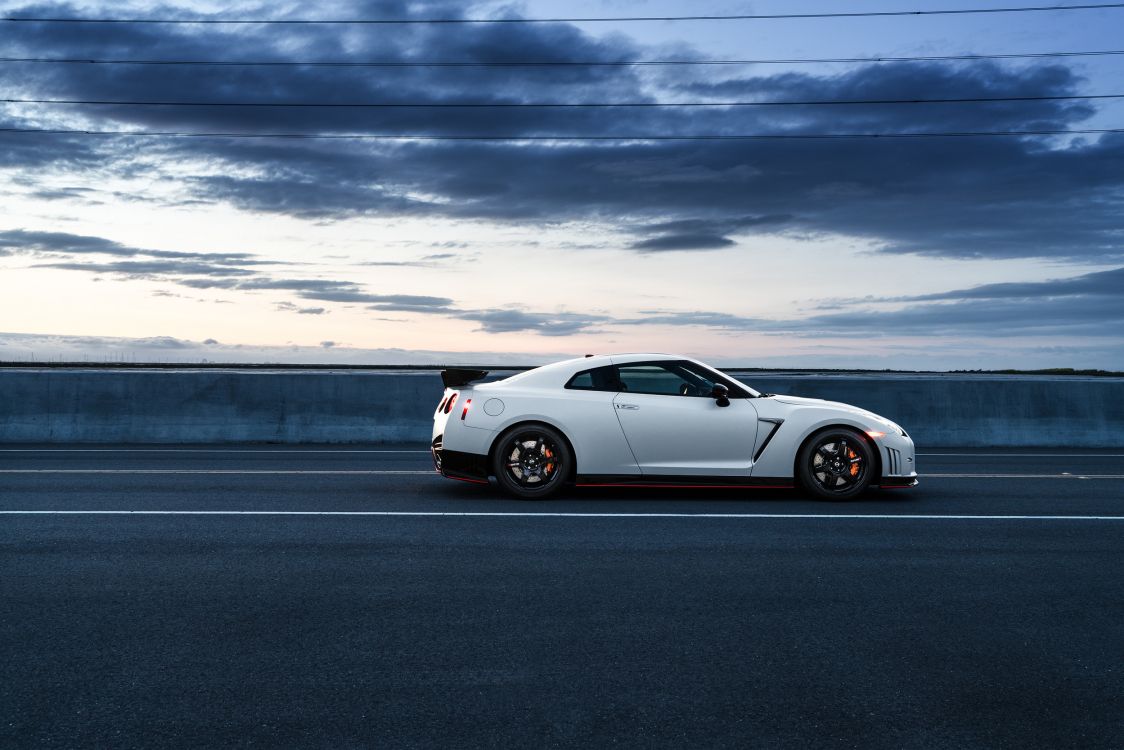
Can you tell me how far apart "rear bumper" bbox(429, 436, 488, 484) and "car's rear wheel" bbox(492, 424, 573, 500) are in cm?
12

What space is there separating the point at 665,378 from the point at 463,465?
6.82ft

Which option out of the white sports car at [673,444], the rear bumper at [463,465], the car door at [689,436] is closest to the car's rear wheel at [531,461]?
the white sports car at [673,444]

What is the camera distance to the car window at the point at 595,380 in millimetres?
10766

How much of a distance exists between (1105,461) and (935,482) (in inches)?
179

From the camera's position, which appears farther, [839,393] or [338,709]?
[839,393]

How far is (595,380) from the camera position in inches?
425

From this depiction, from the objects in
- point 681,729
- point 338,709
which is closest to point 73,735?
point 338,709

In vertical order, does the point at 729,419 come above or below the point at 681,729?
above

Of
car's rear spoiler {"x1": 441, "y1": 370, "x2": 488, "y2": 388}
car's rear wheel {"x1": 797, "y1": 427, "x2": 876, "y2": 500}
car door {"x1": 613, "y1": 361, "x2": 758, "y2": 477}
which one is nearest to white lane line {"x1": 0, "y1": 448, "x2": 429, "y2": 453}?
car's rear spoiler {"x1": 441, "y1": 370, "x2": 488, "y2": 388}

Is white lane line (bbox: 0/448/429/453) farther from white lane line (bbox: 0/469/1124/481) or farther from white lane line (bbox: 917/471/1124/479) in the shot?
white lane line (bbox: 917/471/1124/479)

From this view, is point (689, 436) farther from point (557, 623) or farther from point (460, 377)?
point (557, 623)

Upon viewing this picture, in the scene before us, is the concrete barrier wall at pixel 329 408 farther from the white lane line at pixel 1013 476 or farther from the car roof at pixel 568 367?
the car roof at pixel 568 367

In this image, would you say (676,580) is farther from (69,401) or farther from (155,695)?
(69,401)

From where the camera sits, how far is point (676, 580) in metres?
6.74
